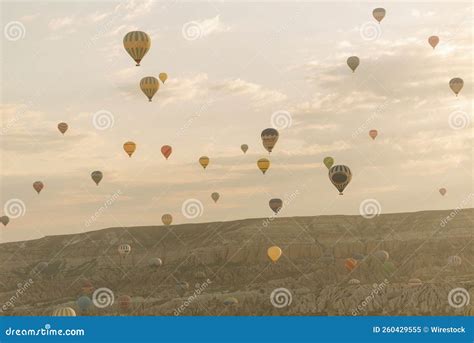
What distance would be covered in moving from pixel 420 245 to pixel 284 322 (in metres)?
60.4

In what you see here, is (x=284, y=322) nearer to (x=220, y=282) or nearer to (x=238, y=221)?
(x=220, y=282)

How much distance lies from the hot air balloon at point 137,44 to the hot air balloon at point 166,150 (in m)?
20.0

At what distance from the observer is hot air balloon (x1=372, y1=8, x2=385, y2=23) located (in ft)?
268

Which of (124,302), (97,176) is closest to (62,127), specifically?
(97,176)

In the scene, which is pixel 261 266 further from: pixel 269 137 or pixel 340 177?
pixel 340 177

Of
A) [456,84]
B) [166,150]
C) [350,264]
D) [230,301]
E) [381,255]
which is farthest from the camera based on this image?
[381,255]

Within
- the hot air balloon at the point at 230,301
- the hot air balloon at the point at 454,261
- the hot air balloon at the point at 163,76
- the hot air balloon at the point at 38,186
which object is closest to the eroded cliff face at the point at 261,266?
the hot air balloon at the point at 454,261

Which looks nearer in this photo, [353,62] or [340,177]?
[340,177]

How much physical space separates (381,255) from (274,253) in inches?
762

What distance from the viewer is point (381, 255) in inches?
5271

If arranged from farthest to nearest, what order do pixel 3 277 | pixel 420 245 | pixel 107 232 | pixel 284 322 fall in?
pixel 107 232 < pixel 3 277 < pixel 420 245 < pixel 284 322

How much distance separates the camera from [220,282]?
12788 cm

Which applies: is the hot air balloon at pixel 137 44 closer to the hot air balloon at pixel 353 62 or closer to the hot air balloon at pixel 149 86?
the hot air balloon at pixel 149 86

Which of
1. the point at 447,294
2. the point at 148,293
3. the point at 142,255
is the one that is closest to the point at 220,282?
the point at 148,293
